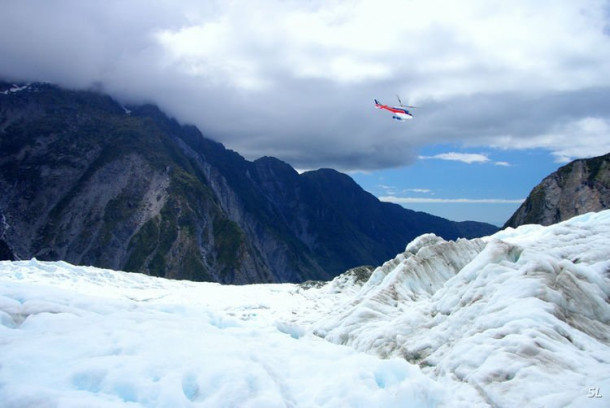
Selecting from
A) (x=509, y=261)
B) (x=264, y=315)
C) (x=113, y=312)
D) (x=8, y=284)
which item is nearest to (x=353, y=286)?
(x=264, y=315)

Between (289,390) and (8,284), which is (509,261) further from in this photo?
(8,284)

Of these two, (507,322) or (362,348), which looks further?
(362,348)

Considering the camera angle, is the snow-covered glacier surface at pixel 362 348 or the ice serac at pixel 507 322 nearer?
the snow-covered glacier surface at pixel 362 348

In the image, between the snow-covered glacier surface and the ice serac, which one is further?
the ice serac
